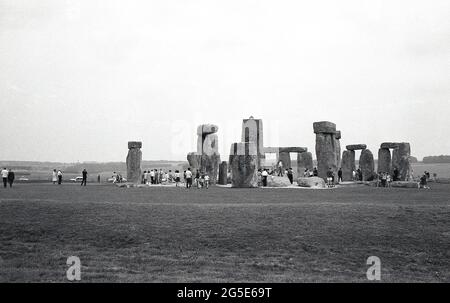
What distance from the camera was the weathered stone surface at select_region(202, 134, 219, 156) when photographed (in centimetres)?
3027

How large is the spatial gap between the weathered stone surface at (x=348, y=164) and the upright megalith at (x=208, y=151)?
13.1 metres

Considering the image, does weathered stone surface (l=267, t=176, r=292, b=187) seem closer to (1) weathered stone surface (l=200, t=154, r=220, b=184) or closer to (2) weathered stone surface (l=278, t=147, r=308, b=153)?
(1) weathered stone surface (l=200, t=154, r=220, b=184)

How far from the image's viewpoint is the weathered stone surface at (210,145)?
30.3 metres

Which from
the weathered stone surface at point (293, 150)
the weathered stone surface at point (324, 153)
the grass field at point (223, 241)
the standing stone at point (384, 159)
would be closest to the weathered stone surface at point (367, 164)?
the standing stone at point (384, 159)

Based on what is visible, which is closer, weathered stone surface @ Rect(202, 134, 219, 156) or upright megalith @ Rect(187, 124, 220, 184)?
upright megalith @ Rect(187, 124, 220, 184)

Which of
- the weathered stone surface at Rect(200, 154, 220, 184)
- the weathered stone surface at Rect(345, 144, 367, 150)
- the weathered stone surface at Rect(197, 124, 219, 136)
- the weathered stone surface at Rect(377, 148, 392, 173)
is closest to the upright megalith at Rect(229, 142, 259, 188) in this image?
the weathered stone surface at Rect(200, 154, 220, 184)

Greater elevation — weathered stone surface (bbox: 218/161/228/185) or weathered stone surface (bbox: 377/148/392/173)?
weathered stone surface (bbox: 377/148/392/173)

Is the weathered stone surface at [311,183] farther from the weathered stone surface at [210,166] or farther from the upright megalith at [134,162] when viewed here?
the upright megalith at [134,162]

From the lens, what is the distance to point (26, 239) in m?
12.0

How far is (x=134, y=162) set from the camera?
102 feet

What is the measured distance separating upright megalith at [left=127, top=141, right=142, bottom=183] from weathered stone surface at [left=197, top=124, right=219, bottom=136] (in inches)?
159

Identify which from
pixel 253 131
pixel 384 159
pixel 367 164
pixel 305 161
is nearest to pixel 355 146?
pixel 367 164

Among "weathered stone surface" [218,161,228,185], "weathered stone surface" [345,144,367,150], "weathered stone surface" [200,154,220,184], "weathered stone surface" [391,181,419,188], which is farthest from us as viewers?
"weathered stone surface" [345,144,367,150]

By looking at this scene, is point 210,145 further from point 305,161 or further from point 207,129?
point 305,161
